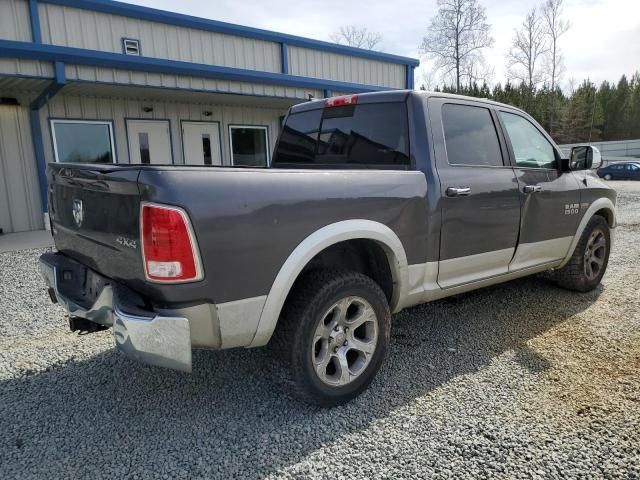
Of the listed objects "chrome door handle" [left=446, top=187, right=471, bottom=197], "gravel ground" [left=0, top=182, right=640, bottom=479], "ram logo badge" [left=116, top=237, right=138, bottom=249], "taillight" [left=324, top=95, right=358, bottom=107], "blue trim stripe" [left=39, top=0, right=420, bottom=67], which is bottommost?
"gravel ground" [left=0, top=182, right=640, bottom=479]

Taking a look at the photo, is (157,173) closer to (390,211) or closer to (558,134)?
(390,211)

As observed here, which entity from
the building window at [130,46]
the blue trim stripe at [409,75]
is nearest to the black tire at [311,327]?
the building window at [130,46]

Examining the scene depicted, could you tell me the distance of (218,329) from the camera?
7.55ft

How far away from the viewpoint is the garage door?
8648mm

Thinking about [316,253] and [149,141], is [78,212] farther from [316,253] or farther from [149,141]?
[149,141]

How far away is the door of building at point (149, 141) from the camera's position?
10.0 meters

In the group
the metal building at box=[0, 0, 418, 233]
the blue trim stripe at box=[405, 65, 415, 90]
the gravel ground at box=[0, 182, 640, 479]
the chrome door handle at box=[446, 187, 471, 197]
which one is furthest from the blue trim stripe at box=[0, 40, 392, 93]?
the chrome door handle at box=[446, 187, 471, 197]

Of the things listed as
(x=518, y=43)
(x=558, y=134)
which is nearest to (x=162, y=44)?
(x=518, y=43)

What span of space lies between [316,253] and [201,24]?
31.6 feet

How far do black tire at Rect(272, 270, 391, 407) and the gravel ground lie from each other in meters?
0.14

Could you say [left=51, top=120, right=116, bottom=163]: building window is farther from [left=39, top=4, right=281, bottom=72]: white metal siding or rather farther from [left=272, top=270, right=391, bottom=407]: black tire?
[left=272, top=270, right=391, bottom=407]: black tire

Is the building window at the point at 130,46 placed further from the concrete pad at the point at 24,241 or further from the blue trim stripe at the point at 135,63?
the concrete pad at the point at 24,241

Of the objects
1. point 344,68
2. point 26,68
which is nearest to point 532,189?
point 26,68

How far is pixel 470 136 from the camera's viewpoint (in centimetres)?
362
